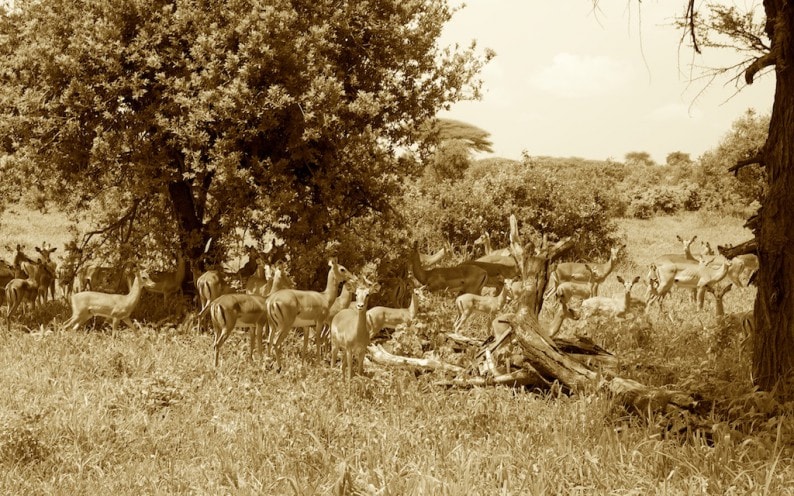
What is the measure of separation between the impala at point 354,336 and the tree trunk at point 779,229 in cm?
385

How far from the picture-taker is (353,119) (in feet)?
38.3

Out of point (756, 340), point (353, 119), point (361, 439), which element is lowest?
point (361, 439)

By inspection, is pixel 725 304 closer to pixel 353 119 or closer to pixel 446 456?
pixel 353 119

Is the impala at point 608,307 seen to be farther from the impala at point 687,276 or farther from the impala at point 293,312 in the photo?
the impala at point 293,312

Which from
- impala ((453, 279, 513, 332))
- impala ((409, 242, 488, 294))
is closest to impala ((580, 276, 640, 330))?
impala ((453, 279, 513, 332))

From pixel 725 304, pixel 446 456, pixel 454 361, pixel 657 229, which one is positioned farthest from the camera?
pixel 657 229

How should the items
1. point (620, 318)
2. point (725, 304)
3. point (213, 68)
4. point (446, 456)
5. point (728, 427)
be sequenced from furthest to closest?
point (725, 304) < point (620, 318) < point (213, 68) < point (728, 427) < point (446, 456)

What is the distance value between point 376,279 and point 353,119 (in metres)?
3.02

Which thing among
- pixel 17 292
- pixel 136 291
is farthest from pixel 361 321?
pixel 17 292

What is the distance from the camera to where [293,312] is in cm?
927

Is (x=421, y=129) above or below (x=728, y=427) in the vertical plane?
above

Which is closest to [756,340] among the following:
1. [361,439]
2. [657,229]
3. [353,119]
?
[361,439]

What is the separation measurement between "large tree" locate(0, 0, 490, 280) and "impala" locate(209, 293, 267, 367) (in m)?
1.94

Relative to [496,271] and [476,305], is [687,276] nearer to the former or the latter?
[496,271]
